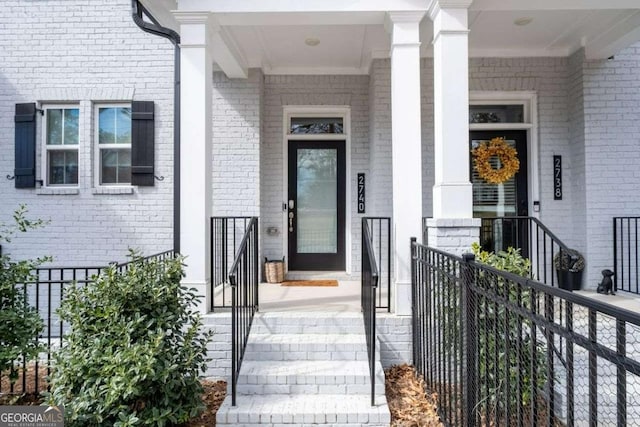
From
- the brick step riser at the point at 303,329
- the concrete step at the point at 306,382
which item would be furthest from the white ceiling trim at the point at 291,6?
the concrete step at the point at 306,382

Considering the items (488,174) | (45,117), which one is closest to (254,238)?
(488,174)

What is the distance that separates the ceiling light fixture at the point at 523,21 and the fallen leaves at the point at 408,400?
3.65m

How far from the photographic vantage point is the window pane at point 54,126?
5.51m

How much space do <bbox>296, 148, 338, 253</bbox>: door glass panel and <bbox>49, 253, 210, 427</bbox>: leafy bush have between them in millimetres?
3020

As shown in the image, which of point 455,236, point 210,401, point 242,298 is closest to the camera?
point 210,401

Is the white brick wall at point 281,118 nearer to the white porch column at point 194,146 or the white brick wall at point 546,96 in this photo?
the white brick wall at point 546,96

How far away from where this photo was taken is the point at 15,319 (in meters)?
2.66

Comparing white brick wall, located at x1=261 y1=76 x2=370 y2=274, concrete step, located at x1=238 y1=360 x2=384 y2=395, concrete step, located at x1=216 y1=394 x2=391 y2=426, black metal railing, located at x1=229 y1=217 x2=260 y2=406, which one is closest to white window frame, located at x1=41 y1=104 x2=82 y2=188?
white brick wall, located at x1=261 y1=76 x2=370 y2=274

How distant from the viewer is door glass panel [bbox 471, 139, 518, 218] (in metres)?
5.22

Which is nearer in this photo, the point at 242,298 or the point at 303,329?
the point at 242,298

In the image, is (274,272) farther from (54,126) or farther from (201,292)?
(54,126)

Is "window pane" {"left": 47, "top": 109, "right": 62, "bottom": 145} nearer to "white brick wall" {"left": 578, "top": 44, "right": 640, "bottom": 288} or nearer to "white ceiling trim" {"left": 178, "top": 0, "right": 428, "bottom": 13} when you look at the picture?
"white ceiling trim" {"left": 178, "top": 0, "right": 428, "bottom": 13}

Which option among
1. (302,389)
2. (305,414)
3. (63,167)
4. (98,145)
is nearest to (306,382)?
(302,389)

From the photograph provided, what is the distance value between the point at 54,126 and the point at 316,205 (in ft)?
12.2
